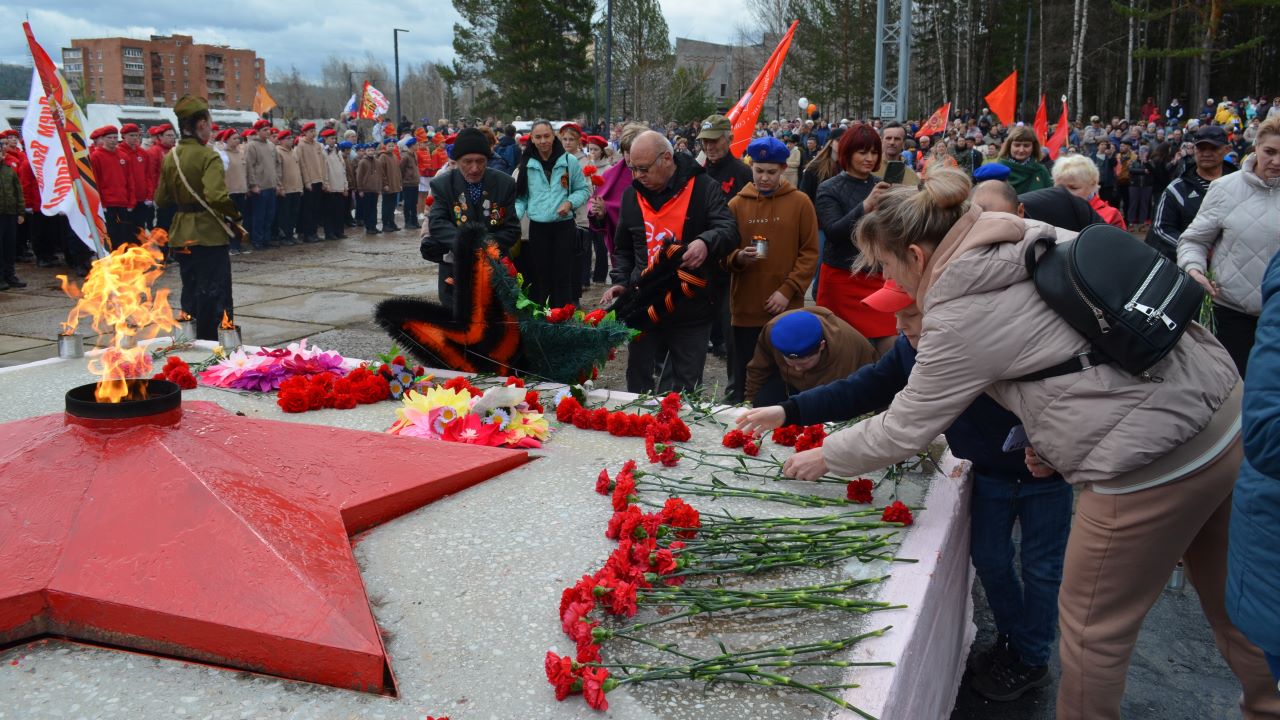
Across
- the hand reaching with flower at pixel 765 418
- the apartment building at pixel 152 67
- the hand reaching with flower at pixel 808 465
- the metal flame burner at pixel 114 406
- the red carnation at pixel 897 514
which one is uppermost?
the apartment building at pixel 152 67

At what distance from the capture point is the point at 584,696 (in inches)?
82.5

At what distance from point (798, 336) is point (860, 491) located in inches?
36.1

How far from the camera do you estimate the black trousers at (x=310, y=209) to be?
51.7 ft

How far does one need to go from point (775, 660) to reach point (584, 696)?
453mm

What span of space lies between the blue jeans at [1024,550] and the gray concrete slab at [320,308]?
24.1ft

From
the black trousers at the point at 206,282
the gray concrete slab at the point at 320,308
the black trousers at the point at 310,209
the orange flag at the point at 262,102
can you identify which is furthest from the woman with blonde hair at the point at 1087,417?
the orange flag at the point at 262,102

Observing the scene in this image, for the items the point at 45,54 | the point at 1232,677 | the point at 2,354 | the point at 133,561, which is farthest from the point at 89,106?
the point at 1232,677

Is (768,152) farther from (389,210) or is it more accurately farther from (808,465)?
(389,210)

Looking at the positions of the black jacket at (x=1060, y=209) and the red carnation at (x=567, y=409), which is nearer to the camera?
the red carnation at (x=567, y=409)

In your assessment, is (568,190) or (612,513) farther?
(568,190)

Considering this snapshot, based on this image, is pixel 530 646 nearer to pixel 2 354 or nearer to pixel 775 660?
pixel 775 660

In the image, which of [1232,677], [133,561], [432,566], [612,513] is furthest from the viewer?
[1232,677]

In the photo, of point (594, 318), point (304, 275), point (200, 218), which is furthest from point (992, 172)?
point (304, 275)

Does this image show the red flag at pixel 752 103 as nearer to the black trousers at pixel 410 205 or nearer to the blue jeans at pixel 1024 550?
the blue jeans at pixel 1024 550
